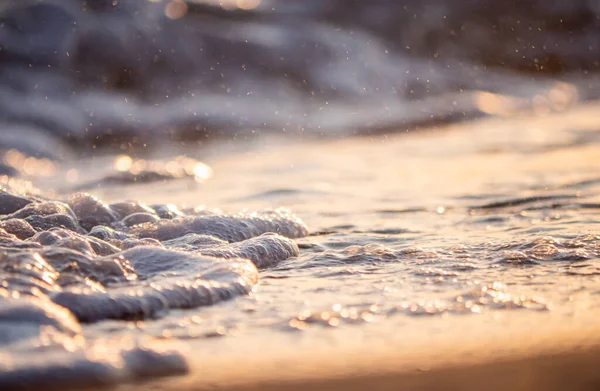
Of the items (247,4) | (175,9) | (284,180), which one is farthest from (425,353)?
(247,4)

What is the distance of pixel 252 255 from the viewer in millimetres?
2605

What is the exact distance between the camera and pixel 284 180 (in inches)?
174

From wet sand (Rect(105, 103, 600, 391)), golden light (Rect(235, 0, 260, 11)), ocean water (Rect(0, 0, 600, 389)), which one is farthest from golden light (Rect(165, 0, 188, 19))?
wet sand (Rect(105, 103, 600, 391))

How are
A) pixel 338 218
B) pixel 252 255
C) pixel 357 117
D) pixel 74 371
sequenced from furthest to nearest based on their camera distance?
pixel 357 117, pixel 338 218, pixel 252 255, pixel 74 371

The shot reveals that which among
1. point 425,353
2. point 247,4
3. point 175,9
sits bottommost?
point 425,353

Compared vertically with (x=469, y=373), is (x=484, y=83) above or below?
above

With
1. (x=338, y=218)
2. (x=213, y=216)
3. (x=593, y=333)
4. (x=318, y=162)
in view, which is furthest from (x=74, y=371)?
(x=318, y=162)

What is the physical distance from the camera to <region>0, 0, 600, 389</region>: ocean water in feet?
6.22

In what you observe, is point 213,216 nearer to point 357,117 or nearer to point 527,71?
point 357,117

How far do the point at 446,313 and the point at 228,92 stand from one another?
18.9ft

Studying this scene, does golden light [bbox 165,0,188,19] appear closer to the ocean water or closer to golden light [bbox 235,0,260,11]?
the ocean water

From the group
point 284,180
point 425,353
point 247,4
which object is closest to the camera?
point 425,353

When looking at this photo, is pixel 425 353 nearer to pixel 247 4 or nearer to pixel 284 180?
pixel 284 180

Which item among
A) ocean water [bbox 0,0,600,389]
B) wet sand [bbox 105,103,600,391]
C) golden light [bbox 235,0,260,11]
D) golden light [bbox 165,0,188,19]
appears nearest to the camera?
wet sand [bbox 105,103,600,391]
